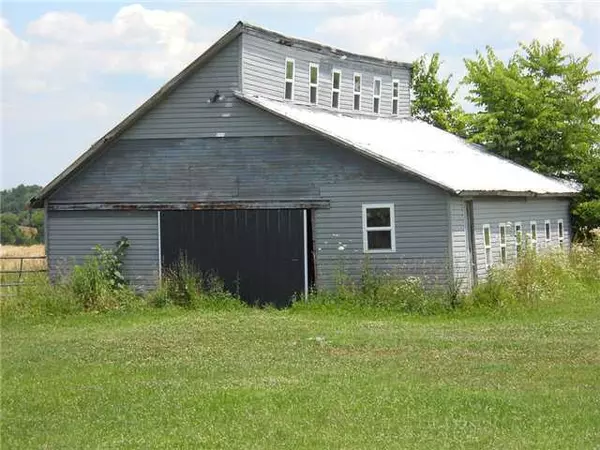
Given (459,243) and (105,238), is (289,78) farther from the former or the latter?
(459,243)

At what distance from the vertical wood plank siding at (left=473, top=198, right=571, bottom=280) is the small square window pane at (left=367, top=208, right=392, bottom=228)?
274cm

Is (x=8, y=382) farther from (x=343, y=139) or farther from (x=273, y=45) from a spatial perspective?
(x=273, y=45)

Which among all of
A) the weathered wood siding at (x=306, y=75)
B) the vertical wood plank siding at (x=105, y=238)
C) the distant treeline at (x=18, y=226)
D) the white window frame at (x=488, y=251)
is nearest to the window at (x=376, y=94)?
the weathered wood siding at (x=306, y=75)

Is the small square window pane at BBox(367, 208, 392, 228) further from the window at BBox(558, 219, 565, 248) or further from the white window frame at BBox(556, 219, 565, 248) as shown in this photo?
the window at BBox(558, 219, 565, 248)

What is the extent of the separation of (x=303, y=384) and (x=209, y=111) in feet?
49.9

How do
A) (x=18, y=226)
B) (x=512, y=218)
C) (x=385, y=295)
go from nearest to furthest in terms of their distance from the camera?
(x=385, y=295) → (x=512, y=218) → (x=18, y=226)

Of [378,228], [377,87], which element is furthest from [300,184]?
[377,87]

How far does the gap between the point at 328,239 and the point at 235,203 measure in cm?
263

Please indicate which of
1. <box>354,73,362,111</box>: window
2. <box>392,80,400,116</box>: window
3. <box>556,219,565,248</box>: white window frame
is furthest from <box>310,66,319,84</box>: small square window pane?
<box>556,219,565,248</box>: white window frame

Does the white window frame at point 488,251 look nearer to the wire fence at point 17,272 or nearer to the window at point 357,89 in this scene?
the window at point 357,89

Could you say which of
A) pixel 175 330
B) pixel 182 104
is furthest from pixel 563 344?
pixel 182 104

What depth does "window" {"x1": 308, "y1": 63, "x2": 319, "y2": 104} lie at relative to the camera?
3497 cm

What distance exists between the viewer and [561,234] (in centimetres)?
3925

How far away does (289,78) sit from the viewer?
3353 cm
